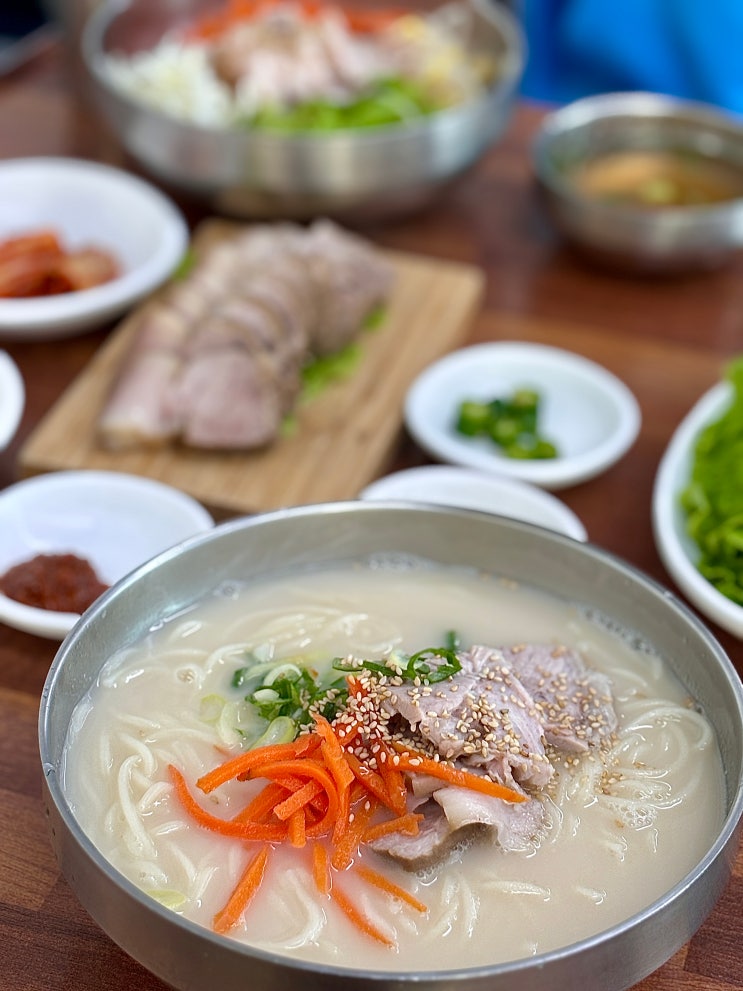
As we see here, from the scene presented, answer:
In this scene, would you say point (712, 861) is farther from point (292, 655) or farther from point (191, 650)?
point (191, 650)

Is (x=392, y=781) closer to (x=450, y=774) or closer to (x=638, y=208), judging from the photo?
(x=450, y=774)

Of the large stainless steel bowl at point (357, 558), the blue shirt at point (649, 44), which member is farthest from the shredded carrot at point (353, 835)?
the blue shirt at point (649, 44)

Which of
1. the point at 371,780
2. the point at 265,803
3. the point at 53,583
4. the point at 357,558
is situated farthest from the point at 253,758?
the point at 53,583

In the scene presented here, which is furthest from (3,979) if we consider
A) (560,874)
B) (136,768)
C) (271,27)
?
(271,27)

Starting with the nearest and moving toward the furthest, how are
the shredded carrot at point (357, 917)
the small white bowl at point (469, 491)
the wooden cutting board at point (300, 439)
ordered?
the shredded carrot at point (357, 917) → the small white bowl at point (469, 491) → the wooden cutting board at point (300, 439)

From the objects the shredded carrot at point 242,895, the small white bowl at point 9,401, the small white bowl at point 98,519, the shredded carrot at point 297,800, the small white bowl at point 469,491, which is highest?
the shredded carrot at point 297,800

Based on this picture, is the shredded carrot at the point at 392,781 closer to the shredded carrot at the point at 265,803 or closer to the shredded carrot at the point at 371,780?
the shredded carrot at the point at 371,780

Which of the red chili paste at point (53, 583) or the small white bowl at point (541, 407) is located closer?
the red chili paste at point (53, 583)
